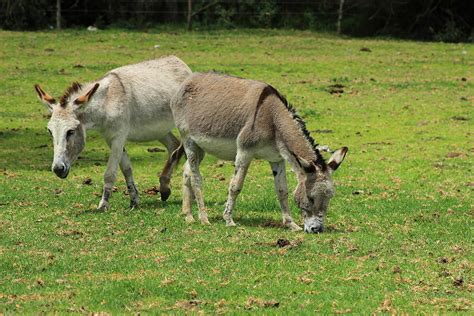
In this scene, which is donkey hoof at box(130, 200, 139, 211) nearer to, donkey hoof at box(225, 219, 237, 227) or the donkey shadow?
the donkey shadow

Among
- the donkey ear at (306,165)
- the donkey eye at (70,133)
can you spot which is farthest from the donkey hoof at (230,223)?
the donkey eye at (70,133)

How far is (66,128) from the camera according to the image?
48.5 ft

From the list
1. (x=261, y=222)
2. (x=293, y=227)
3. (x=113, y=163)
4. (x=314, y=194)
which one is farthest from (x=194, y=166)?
(x=314, y=194)

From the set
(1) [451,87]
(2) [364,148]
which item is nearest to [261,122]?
(2) [364,148]

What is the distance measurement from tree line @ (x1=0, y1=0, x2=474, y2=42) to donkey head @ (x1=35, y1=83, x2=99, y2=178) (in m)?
25.8

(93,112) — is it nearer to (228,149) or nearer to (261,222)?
(228,149)

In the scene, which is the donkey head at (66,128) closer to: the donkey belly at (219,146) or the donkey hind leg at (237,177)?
the donkey belly at (219,146)

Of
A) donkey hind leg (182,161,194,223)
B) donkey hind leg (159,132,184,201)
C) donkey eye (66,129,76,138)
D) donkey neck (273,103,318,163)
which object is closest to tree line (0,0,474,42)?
donkey hind leg (159,132,184,201)

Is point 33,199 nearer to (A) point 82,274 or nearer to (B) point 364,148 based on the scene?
(A) point 82,274

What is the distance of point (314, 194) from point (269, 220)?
159 cm

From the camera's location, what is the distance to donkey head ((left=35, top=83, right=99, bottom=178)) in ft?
48.0

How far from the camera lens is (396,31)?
136ft

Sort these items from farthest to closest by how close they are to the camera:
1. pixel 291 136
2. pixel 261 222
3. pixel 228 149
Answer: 1. pixel 261 222
2. pixel 228 149
3. pixel 291 136

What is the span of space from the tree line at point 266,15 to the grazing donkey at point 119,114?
24.2 meters
